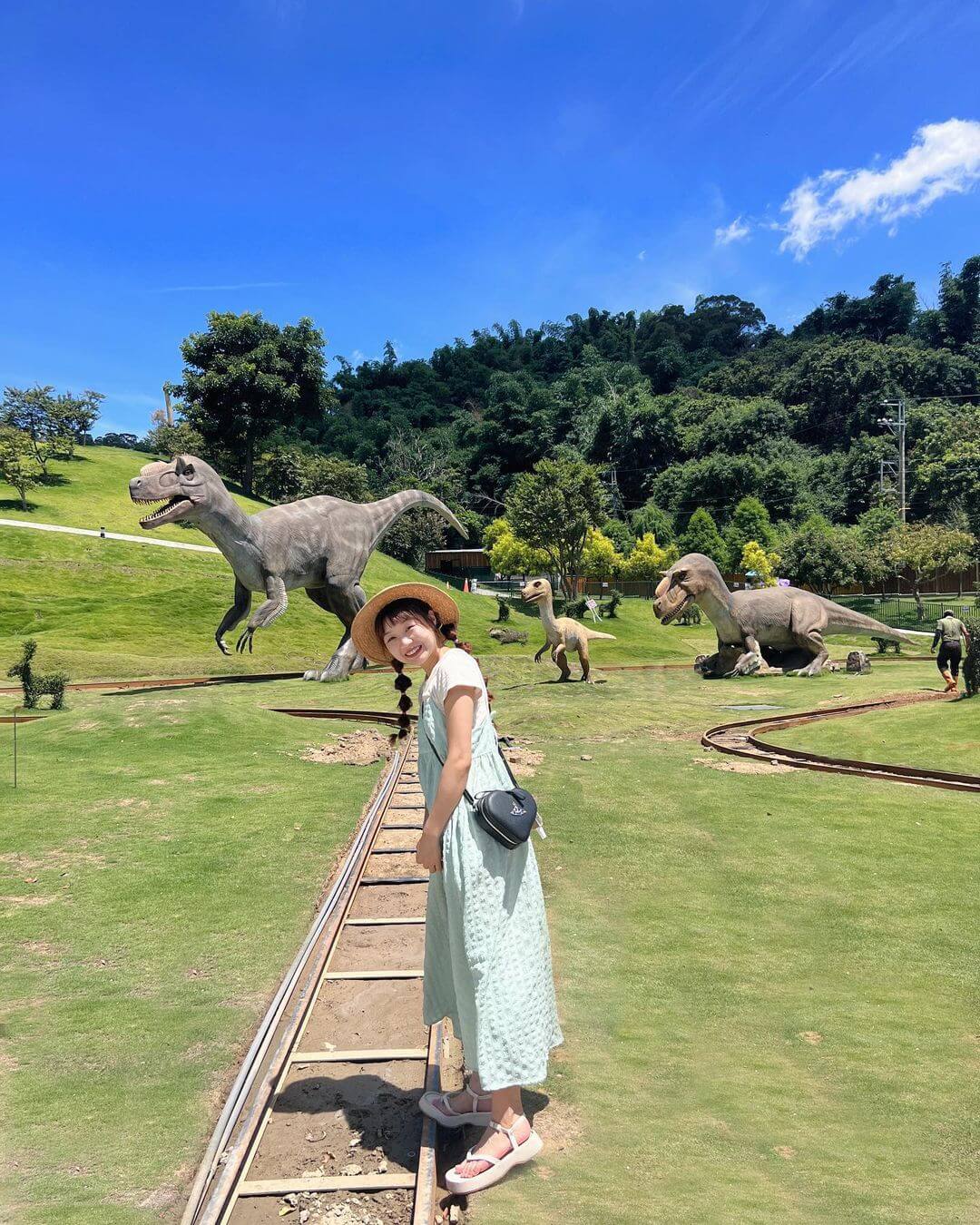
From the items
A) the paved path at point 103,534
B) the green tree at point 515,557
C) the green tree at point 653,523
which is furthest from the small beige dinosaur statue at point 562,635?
the green tree at point 653,523

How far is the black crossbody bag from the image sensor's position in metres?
2.96

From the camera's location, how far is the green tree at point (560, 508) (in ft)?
124

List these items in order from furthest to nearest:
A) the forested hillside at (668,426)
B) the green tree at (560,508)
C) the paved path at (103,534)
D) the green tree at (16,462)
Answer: the forested hillside at (668,426) → the green tree at (560,508) → the green tree at (16,462) → the paved path at (103,534)

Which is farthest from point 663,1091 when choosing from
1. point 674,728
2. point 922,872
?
point 674,728

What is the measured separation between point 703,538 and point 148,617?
3701 cm

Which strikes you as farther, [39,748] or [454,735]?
[39,748]

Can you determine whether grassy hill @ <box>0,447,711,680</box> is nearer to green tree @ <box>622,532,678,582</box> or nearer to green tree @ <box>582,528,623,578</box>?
green tree @ <box>582,528,623,578</box>

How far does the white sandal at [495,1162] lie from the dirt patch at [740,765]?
6.80 m

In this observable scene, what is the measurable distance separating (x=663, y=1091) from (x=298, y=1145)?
1.41m

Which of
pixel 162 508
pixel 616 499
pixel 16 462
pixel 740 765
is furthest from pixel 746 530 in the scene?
pixel 740 765

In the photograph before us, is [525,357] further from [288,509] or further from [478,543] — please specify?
[288,509]

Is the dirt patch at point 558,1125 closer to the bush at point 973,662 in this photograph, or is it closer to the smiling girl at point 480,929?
the smiling girl at point 480,929

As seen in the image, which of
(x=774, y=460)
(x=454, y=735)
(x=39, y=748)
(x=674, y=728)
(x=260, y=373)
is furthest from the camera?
(x=774, y=460)

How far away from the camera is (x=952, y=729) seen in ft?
34.1
